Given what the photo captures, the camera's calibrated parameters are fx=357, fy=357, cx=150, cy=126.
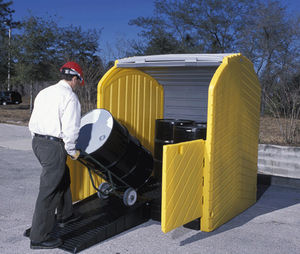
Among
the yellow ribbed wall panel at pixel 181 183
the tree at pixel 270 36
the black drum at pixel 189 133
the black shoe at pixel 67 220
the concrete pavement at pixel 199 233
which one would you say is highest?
the tree at pixel 270 36

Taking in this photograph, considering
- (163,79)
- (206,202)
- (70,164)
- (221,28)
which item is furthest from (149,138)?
(221,28)

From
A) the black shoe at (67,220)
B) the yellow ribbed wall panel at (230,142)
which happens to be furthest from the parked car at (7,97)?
the black shoe at (67,220)

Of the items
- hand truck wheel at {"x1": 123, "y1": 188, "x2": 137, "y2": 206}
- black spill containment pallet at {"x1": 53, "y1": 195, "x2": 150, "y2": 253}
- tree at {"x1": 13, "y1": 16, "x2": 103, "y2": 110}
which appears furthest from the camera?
tree at {"x1": 13, "y1": 16, "x2": 103, "y2": 110}

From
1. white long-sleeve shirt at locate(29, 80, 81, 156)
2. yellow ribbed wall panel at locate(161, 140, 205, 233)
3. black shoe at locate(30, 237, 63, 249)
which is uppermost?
white long-sleeve shirt at locate(29, 80, 81, 156)

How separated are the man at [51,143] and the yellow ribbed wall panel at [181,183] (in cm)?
106

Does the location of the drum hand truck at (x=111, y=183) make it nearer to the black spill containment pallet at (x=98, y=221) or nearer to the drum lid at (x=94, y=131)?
the black spill containment pallet at (x=98, y=221)

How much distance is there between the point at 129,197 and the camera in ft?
16.1

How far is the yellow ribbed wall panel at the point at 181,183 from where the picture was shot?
382 cm

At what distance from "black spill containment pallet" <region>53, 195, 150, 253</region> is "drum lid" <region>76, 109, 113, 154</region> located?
0.91 m

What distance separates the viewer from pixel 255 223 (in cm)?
509

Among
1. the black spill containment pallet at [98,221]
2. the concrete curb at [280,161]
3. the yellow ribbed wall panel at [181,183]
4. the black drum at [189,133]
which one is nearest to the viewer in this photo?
the yellow ribbed wall panel at [181,183]

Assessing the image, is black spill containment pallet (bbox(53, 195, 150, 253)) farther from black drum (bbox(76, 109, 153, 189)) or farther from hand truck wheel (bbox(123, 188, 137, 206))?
black drum (bbox(76, 109, 153, 189))

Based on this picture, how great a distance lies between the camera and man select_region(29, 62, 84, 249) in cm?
384

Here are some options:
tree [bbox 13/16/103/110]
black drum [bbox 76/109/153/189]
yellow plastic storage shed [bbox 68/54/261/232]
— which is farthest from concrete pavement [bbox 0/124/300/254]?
tree [bbox 13/16/103/110]
